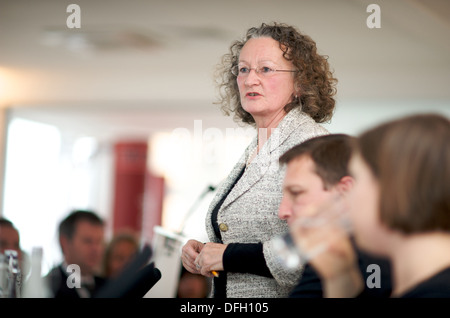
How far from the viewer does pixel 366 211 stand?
0.78 m

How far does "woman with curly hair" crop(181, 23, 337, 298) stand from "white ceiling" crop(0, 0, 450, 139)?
177cm

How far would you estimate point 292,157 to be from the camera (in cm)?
123

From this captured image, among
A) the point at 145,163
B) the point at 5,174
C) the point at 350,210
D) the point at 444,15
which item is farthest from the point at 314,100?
the point at 145,163

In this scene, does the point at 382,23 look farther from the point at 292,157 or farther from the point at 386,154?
the point at 386,154

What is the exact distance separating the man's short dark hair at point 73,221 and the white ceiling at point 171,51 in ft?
4.39

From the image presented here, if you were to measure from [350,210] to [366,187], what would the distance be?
0.04 metres

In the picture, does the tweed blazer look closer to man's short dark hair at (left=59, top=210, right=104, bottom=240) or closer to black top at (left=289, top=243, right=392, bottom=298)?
black top at (left=289, top=243, right=392, bottom=298)

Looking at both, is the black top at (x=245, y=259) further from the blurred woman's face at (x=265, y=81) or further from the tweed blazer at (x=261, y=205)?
the blurred woman's face at (x=265, y=81)

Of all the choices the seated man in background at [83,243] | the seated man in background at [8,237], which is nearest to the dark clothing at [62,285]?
the seated man in background at [83,243]

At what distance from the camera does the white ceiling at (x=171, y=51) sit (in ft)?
14.1

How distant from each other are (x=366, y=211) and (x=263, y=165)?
2.59 feet

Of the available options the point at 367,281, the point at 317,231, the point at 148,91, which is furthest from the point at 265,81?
the point at 148,91

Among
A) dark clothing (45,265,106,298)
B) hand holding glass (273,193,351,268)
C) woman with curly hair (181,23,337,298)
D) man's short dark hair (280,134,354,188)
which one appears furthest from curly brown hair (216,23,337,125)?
dark clothing (45,265,106,298)

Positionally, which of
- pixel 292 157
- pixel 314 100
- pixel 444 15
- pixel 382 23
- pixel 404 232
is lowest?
pixel 404 232
